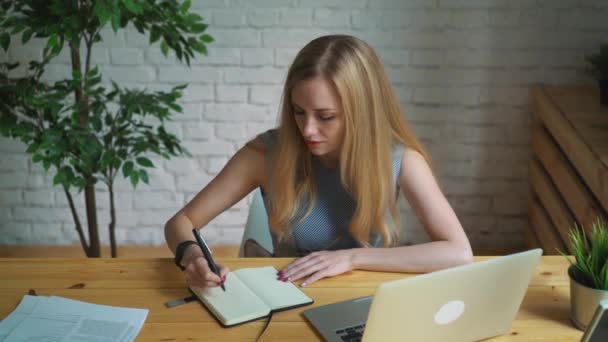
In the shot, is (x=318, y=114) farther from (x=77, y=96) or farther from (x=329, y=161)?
(x=77, y=96)

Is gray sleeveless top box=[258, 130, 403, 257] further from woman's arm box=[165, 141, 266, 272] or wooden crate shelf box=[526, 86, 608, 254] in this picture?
wooden crate shelf box=[526, 86, 608, 254]

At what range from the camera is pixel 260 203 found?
1.95 meters

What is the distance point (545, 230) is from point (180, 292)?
1789 mm

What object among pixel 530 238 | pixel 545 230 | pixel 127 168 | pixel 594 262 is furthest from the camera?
pixel 530 238

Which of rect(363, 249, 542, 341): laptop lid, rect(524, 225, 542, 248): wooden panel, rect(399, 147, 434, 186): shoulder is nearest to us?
rect(363, 249, 542, 341): laptop lid

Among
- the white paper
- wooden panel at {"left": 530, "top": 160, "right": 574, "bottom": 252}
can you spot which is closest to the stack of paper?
the white paper

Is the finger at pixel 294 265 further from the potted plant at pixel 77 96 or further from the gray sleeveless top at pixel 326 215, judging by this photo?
the potted plant at pixel 77 96

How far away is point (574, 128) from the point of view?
2412mm

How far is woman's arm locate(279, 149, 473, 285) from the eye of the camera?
148 centimetres

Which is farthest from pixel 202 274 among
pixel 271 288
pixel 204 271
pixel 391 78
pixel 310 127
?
pixel 391 78

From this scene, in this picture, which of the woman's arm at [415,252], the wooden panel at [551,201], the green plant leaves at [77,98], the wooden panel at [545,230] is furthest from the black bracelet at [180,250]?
the wooden panel at [545,230]

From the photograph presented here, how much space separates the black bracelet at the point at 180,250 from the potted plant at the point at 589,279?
2.51 feet

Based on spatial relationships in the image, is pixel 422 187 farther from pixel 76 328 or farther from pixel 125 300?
pixel 76 328

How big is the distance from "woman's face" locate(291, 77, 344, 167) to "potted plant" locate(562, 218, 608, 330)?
58 centimetres
